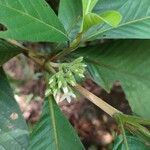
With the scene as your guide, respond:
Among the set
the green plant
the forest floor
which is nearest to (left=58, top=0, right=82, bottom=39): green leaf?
the green plant

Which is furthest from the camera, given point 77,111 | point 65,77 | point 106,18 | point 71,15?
point 77,111

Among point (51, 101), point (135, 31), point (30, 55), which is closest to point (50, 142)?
point (51, 101)

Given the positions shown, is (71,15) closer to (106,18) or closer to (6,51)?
(6,51)

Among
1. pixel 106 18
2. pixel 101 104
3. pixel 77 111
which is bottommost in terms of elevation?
pixel 77 111

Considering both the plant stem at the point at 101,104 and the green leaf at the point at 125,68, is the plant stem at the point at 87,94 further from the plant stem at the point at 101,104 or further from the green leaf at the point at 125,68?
the green leaf at the point at 125,68

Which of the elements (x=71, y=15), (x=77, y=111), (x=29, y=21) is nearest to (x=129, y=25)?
(x=71, y=15)

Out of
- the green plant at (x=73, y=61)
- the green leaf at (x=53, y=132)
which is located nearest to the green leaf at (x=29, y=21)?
the green plant at (x=73, y=61)

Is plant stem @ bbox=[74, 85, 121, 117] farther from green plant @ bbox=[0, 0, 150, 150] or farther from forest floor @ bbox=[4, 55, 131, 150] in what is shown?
forest floor @ bbox=[4, 55, 131, 150]
